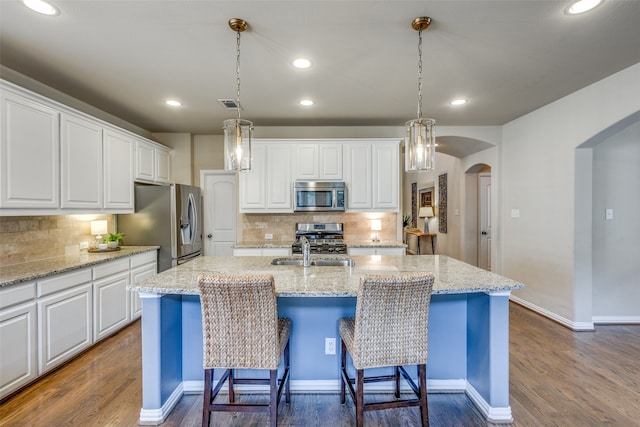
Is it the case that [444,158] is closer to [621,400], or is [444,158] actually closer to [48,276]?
[621,400]

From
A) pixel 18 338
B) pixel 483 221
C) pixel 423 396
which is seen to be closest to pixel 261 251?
pixel 18 338

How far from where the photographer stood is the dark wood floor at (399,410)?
1996mm

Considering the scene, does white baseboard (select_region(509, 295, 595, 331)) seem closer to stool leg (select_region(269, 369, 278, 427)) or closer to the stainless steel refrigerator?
stool leg (select_region(269, 369, 278, 427))

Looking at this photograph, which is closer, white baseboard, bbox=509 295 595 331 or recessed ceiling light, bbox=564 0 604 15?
recessed ceiling light, bbox=564 0 604 15

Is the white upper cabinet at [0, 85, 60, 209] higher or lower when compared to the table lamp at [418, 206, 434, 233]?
higher

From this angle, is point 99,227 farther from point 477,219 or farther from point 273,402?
point 477,219

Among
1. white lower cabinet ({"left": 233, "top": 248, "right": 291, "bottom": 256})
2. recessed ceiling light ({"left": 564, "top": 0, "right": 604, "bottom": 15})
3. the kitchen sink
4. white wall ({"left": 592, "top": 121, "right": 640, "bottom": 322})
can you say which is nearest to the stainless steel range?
white lower cabinet ({"left": 233, "top": 248, "right": 291, "bottom": 256})

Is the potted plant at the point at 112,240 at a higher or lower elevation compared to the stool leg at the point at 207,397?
higher

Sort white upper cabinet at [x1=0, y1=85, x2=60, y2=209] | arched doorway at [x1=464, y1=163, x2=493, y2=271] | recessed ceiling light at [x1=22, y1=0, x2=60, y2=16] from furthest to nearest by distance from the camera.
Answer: arched doorway at [x1=464, y1=163, x2=493, y2=271], white upper cabinet at [x1=0, y1=85, x2=60, y2=209], recessed ceiling light at [x1=22, y1=0, x2=60, y2=16]

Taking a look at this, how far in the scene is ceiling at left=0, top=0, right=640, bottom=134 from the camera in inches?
78.1

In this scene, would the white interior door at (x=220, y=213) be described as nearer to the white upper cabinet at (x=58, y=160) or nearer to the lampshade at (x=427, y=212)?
the white upper cabinet at (x=58, y=160)

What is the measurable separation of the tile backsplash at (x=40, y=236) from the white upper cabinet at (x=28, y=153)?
1.23 ft

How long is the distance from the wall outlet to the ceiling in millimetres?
2236

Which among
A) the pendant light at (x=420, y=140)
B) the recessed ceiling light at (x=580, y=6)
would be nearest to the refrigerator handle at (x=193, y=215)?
the pendant light at (x=420, y=140)
